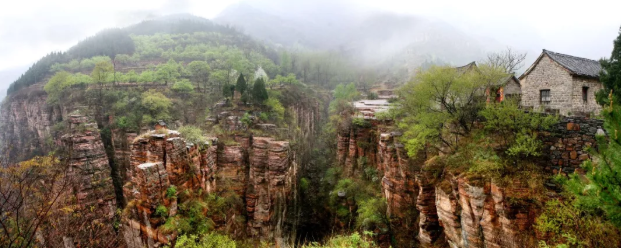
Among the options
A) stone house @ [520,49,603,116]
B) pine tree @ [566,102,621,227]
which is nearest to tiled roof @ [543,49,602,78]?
stone house @ [520,49,603,116]

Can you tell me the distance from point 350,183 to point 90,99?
123 feet


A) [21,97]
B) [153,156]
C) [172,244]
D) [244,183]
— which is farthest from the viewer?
[21,97]

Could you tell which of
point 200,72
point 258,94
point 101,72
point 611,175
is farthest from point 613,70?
point 101,72

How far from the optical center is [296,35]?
189375mm

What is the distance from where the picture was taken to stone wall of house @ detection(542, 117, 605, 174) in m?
9.86

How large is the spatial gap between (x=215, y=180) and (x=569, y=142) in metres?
22.2

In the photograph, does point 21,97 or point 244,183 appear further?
point 21,97

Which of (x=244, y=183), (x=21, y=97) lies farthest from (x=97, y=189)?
(x=21, y=97)

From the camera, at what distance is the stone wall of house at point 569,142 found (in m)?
9.86

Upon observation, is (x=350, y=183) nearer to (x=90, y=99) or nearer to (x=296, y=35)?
(x=90, y=99)

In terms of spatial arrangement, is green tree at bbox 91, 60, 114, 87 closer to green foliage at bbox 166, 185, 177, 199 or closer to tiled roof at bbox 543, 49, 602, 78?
green foliage at bbox 166, 185, 177, 199

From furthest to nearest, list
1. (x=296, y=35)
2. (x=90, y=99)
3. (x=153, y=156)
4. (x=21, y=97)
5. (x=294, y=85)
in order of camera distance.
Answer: (x=296, y=35) < (x=294, y=85) < (x=21, y=97) < (x=90, y=99) < (x=153, y=156)

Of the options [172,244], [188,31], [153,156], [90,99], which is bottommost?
[172,244]

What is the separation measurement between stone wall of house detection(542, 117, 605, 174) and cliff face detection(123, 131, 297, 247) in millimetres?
18146
